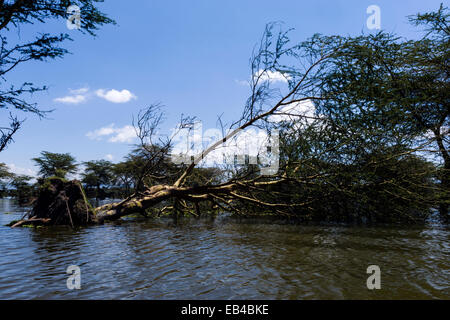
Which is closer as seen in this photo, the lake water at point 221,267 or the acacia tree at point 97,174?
the lake water at point 221,267

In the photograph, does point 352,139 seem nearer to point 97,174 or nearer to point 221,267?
point 221,267

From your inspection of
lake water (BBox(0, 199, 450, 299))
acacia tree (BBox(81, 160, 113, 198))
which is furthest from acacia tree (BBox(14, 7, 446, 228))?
acacia tree (BBox(81, 160, 113, 198))

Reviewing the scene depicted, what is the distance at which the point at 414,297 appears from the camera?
3518mm

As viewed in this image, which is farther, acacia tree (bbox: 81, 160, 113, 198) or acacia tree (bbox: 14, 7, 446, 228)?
acacia tree (bbox: 81, 160, 113, 198)

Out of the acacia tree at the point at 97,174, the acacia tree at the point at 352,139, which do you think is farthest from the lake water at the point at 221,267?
the acacia tree at the point at 97,174

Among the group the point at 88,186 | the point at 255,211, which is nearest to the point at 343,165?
the point at 255,211

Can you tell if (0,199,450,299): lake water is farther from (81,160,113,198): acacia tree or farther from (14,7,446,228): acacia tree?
(81,160,113,198): acacia tree

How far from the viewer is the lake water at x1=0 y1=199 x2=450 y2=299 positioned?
3.61 meters

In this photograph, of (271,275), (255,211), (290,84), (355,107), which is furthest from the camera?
(255,211)

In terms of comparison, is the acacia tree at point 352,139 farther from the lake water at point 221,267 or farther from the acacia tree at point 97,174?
the acacia tree at point 97,174

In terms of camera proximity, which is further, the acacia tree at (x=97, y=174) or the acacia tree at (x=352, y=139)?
the acacia tree at (x=97, y=174)

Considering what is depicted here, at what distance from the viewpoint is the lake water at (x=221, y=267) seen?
3609mm

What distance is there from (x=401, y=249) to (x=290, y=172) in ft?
13.2
